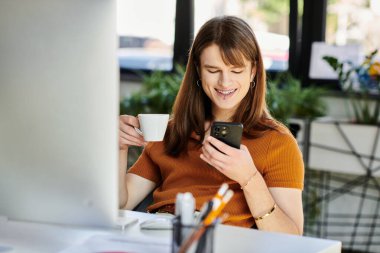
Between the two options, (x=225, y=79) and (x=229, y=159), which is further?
(x=225, y=79)

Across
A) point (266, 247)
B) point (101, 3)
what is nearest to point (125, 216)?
point (266, 247)

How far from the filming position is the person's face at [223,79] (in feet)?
6.57

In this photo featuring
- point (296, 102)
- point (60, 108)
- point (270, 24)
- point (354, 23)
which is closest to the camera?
point (60, 108)

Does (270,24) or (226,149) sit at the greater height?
(270,24)

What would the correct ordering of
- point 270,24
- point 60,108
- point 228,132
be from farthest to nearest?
point 270,24 → point 228,132 → point 60,108

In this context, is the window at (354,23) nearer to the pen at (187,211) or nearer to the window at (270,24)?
the window at (270,24)

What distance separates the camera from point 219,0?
4.41 metres

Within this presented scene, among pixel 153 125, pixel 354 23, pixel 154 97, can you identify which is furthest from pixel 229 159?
pixel 354 23

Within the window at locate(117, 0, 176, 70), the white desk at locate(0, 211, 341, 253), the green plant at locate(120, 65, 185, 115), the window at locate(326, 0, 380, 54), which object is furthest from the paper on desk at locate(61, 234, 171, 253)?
the window at locate(117, 0, 176, 70)

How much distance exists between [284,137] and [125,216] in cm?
55

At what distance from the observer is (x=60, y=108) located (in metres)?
1.44

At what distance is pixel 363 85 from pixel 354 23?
47 cm

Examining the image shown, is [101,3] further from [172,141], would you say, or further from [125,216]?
[172,141]

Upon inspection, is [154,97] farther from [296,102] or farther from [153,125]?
[153,125]
